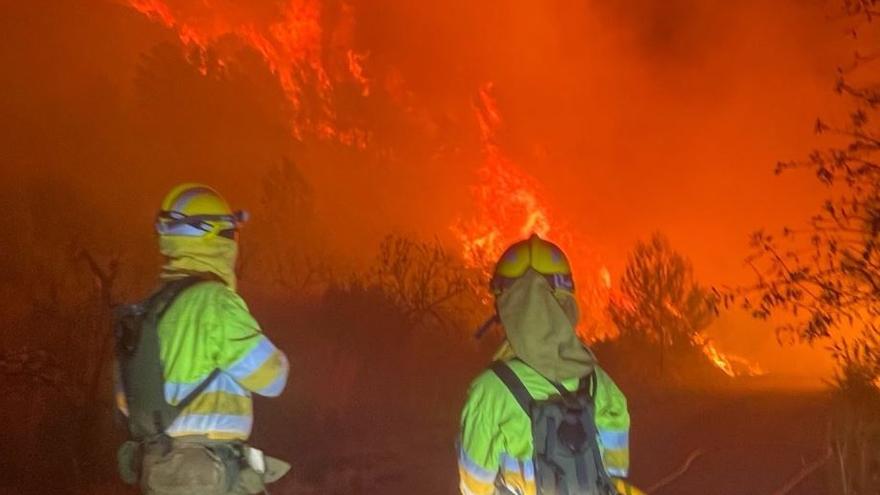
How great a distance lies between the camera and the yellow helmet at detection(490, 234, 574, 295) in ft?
7.66

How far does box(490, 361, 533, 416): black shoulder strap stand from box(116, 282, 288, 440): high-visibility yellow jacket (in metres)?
0.80

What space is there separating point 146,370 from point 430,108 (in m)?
4.14

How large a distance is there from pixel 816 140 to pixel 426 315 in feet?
12.2

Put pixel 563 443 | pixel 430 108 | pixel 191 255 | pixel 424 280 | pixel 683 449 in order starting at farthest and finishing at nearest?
pixel 430 108 → pixel 683 449 → pixel 424 280 → pixel 191 255 → pixel 563 443

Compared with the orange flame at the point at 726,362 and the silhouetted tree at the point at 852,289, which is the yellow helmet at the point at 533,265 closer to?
the silhouetted tree at the point at 852,289

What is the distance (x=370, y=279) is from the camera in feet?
18.8

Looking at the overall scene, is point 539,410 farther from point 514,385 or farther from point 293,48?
point 293,48

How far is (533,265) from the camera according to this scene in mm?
2334

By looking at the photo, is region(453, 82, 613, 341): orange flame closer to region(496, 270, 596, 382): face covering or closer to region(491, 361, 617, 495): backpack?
region(496, 270, 596, 382): face covering

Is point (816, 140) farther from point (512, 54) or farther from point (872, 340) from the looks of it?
point (512, 54)

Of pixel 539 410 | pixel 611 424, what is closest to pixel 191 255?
pixel 539 410

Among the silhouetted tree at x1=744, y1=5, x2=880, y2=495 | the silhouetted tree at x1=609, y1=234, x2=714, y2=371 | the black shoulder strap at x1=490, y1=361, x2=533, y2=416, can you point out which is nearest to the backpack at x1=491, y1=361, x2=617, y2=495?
the black shoulder strap at x1=490, y1=361, x2=533, y2=416

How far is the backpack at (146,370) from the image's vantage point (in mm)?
2492

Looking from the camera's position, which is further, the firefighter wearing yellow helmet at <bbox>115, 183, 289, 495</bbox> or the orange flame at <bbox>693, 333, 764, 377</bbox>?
the orange flame at <bbox>693, 333, 764, 377</bbox>
